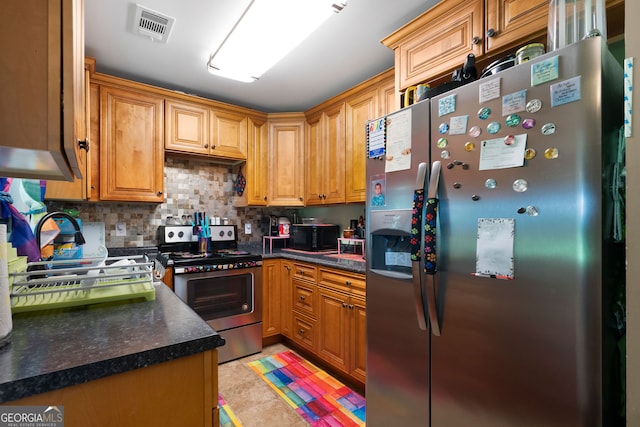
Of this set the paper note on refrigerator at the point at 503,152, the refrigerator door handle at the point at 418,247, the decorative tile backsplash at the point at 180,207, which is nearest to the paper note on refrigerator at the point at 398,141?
the refrigerator door handle at the point at 418,247

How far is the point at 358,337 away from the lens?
203 cm

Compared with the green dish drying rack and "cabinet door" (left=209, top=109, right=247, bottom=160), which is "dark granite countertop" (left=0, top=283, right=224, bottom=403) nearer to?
the green dish drying rack

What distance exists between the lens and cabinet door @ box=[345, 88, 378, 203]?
97.0 inches

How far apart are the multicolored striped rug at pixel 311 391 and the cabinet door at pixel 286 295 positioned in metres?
0.24

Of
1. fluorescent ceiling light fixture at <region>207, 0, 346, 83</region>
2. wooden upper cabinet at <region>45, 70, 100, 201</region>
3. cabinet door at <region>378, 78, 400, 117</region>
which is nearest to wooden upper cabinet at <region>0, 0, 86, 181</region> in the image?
fluorescent ceiling light fixture at <region>207, 0, 346, 83</region>

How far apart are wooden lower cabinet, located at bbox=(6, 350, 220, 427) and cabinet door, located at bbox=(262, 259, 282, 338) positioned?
78.2 inches

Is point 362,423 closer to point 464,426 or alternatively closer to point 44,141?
point 464,426

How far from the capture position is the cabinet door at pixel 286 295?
2.75 meters

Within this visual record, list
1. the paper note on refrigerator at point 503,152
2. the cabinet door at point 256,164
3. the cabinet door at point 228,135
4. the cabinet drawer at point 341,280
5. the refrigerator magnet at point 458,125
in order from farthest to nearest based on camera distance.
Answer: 1. the cabinet door at point 256,164
2. the cabinet door at point 228,135
3. the cabinet drawer at point 341,280
4. the refrigerator magnet at point 458,125
5. the paper note on refrigerator at point 503,152

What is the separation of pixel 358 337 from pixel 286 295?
953mm

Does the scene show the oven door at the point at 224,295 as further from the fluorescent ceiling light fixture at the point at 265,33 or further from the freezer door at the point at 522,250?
the freezer door at the point at 522,250

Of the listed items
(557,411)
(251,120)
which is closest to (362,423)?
(557,411)

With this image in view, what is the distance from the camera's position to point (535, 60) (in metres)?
1.00

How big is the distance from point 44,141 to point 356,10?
1.72 meters
